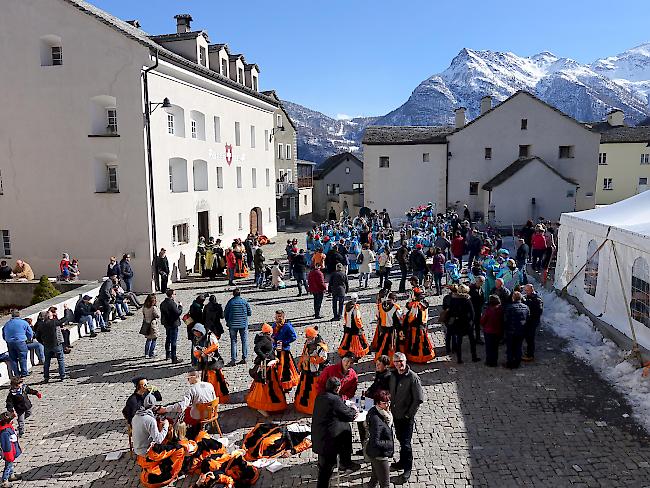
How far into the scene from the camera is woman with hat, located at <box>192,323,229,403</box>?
31.8ft

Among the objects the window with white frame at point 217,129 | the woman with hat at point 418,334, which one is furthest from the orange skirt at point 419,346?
the window with white frame at point 217,129

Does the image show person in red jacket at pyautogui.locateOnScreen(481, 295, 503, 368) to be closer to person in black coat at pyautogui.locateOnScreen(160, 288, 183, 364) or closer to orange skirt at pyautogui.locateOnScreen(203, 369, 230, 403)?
orange skirt at pyautogui.locateOnScreen(203, 369, 230, 403)

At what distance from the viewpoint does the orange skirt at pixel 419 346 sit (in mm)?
11883

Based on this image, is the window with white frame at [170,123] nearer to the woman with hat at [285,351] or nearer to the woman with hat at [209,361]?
the woman with hat at [209,361]

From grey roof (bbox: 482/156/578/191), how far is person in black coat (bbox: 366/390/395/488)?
32082 millimetres

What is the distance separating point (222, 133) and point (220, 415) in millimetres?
19742

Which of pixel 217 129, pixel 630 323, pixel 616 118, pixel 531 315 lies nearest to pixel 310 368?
pixel 531 315

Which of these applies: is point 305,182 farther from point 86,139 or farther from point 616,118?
point 86,139

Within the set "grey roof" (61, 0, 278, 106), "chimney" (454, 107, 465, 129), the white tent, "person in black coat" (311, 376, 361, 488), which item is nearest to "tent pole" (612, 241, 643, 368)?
the white tent

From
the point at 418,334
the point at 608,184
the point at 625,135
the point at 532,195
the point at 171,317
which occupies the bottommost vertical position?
the point at 418,334

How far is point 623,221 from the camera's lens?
1324 cm

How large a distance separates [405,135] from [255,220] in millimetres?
14696

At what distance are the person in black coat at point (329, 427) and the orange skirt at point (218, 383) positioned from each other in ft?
11.6

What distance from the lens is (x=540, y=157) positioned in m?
38.5
